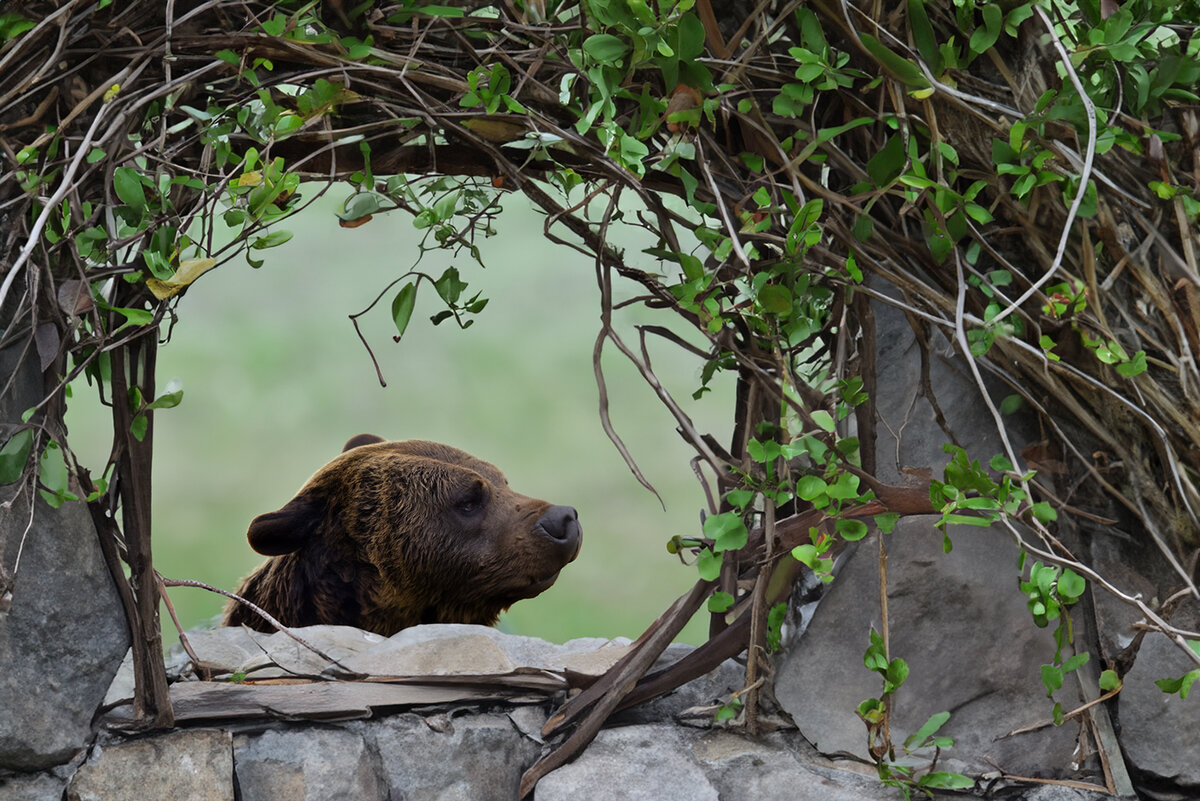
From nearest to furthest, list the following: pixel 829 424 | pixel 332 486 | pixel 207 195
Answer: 1. pixel 829 424
2. pixel 207 195
3. pixel 332 486

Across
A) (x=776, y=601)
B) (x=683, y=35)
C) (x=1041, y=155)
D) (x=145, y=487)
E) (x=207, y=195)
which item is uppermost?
(x=683, y=35)

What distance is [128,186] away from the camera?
191cm

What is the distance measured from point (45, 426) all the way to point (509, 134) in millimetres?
1020

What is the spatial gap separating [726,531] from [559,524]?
199 centimetres

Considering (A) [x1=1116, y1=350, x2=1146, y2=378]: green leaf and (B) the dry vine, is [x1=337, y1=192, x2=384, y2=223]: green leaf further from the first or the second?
(A) [x1=1116, y1=350, x2=1146, y2=378]: green leaf

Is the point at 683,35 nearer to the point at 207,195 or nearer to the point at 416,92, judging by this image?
the point at 416,92

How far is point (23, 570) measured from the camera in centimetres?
200

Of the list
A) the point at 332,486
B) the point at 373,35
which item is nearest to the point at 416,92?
the point at 373,35

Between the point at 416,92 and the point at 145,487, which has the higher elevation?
the point at 416,92

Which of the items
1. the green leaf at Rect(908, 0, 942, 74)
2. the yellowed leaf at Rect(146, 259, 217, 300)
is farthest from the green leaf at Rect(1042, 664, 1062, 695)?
the yellowed leaf at Rect(146, 259, 217, 300)

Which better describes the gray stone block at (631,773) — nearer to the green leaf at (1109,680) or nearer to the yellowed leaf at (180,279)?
the green leaf at (1109,680)

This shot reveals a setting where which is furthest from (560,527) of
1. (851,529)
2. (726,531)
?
(851,529)

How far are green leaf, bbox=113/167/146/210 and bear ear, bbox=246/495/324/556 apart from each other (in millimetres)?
2088

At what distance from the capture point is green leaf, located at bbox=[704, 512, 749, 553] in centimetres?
206
